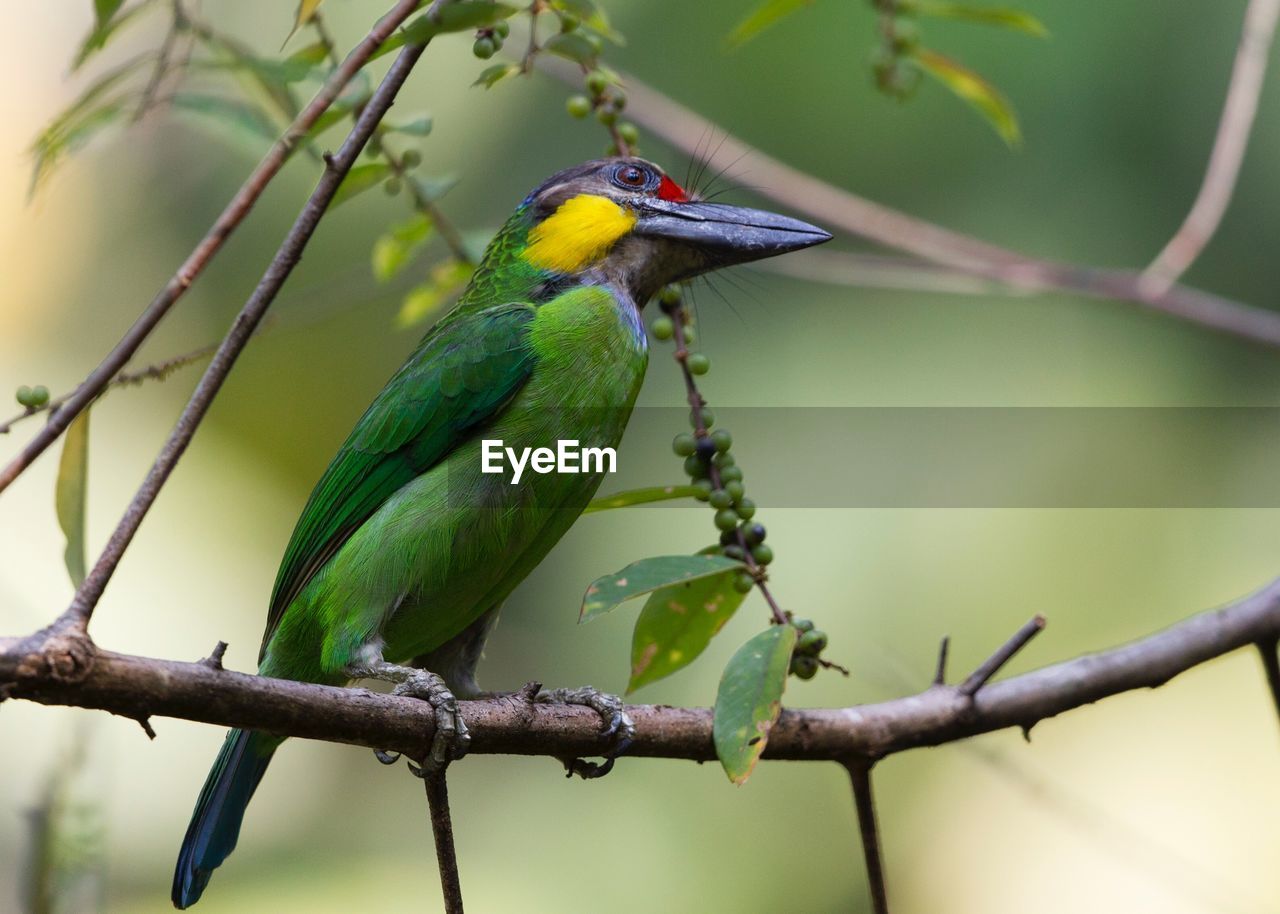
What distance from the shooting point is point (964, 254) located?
3174 mm

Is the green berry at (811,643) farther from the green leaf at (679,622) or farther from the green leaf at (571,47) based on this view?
the green leaf at (571,47)

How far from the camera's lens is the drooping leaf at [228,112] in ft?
8.00

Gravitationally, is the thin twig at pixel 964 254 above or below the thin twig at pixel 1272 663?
above

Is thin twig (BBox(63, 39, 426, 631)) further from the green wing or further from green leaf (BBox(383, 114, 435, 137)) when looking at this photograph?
the green wing

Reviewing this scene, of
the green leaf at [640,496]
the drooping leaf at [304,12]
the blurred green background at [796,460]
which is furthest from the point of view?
the blurred green background at [796,460]

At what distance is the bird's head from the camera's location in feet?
9.78

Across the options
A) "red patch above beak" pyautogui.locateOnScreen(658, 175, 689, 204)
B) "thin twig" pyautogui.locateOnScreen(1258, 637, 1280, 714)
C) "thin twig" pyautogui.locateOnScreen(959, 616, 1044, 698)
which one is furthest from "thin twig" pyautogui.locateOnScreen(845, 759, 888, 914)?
"red patch above beak" pyautogui.locateOnScreen(658, 175, 689, 204)

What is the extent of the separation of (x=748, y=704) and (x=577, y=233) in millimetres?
1474

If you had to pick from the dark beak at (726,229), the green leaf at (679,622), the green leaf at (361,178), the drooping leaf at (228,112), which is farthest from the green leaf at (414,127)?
the green leaf at (679,622)

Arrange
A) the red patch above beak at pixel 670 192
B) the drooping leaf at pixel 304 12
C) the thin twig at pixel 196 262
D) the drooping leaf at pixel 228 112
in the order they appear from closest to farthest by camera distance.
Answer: the thin twig at pixel 196 262
the drooping leaf at pixel 304 12
the drooping leaf at pixel 228 112
the red patch above beak at pixel 670 192

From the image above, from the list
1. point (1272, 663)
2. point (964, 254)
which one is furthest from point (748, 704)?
point (964, 254)

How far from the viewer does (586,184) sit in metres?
3.26

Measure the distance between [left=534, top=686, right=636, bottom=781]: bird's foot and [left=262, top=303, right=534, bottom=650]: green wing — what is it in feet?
1.90

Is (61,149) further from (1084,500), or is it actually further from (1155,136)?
(1155,136)
